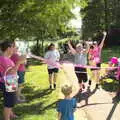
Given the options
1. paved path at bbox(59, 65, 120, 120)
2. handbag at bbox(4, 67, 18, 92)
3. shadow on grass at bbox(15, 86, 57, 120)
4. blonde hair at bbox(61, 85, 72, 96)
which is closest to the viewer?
blonde hair at bbox(61, 85, 72, 96)

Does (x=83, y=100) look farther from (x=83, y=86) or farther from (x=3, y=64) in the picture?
(x=3, y=64)

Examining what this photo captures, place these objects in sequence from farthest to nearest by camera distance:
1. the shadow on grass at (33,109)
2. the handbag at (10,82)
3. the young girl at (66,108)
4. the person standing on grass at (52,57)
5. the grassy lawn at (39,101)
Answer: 1. the person standing on grass at (52,57)
2. the shadow on grass at (33,109)
3. the grassy lawn at (39,101)
4. the handbag at (10,82)
5. the young girl at (66,108)

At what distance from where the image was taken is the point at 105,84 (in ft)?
54.4

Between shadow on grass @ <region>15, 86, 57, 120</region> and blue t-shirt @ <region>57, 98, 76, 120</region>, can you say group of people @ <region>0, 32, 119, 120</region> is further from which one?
shadow on grass @ <region>15, 86, 57, 120</region>

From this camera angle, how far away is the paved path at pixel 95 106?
11227 mm

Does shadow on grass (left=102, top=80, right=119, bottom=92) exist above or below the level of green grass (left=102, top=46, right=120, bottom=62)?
above

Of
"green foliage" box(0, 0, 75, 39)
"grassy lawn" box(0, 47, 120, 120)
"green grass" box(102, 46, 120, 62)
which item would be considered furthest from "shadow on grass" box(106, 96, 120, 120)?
"green grass" box(102, 46, 120, 62)

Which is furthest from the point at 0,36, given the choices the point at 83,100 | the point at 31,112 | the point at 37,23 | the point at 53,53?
the point at 31,112

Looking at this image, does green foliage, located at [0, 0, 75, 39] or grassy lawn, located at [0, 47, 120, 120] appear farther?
green foliage, located at [0, 0, 75, 39]

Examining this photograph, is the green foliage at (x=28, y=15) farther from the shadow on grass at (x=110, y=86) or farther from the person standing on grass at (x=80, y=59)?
the shadow on grass at (x=110, y=86)

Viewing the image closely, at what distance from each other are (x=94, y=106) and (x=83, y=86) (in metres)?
2.75

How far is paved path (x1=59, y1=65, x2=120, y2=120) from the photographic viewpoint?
11.2 m

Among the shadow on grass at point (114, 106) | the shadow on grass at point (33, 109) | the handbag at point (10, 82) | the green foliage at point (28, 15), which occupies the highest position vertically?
the green foliage at point (28, 15)

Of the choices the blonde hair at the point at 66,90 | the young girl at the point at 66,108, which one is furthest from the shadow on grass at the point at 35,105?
the blonde hair at the point at 66,90
